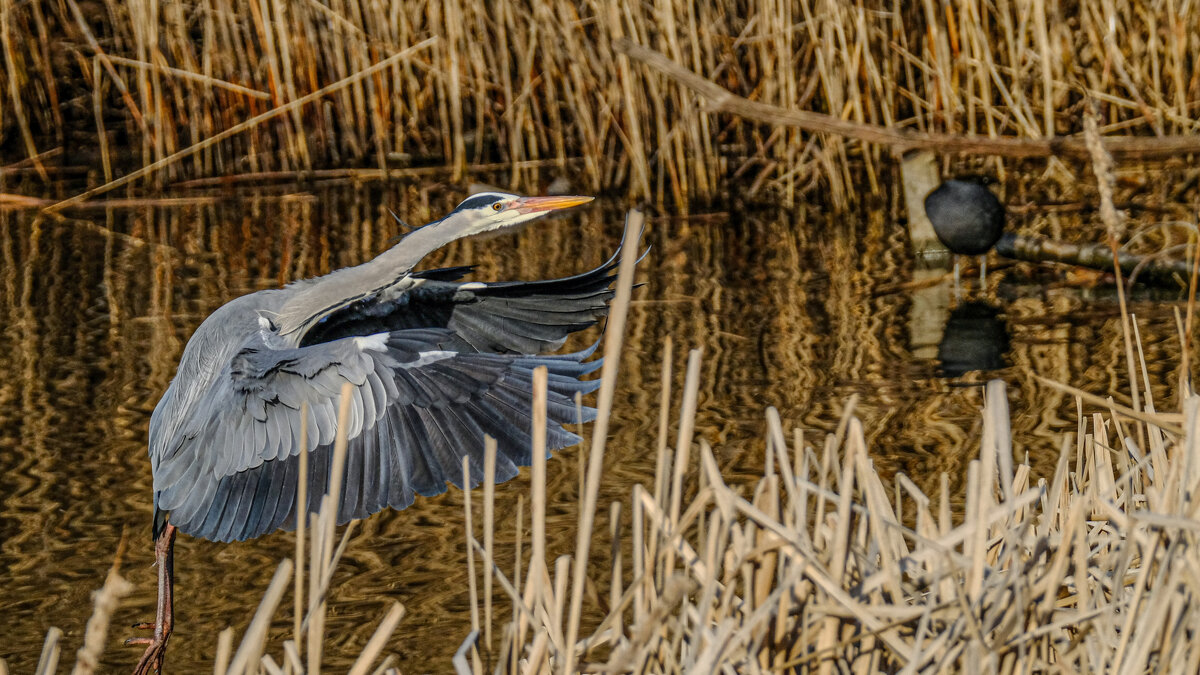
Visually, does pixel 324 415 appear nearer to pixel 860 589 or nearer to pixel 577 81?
pixel 860 589

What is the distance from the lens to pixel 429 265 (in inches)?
243

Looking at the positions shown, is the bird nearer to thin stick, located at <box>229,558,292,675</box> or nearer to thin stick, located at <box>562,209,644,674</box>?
thin stick, located at <box>562,209,644,674</box>

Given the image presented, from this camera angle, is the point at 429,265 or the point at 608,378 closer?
the point at 608,378

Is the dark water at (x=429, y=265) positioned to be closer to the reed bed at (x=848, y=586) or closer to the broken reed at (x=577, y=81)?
the broken reed at (x=577, y=81)

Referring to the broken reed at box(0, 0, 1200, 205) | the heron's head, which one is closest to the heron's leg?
the heron's head

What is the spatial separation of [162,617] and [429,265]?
338cm

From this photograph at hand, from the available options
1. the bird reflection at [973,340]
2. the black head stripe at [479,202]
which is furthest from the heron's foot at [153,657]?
the bird reflection at [973,340]

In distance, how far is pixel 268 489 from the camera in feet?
9.84

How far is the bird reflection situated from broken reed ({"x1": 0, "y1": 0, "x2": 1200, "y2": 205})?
1308 millimetres

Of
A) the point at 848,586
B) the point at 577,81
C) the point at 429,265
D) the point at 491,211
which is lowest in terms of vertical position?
the point at 848,586

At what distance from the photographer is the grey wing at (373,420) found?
288 centimetres

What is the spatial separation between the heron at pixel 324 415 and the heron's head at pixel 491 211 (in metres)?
0.09

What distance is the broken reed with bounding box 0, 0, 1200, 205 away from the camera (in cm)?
656

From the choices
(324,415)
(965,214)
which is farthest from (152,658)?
(965,214)
